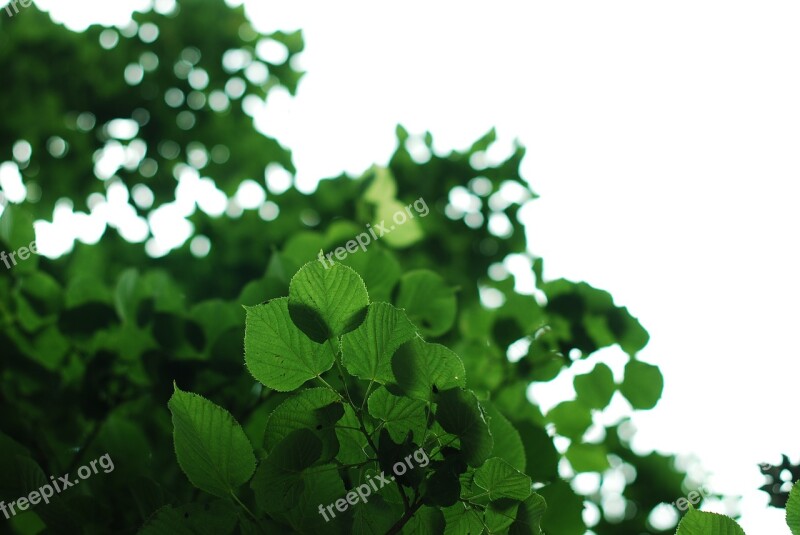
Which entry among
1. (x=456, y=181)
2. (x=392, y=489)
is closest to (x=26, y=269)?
(x=392, y=489)

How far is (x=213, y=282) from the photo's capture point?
5.66 feet

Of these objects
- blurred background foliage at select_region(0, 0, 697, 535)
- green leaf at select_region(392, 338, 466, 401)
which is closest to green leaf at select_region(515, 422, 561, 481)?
blurred background foliage at select_region(0, 0, 697, 535)

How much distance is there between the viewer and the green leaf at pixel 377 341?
0.62 meters

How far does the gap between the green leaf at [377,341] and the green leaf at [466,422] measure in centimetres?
7

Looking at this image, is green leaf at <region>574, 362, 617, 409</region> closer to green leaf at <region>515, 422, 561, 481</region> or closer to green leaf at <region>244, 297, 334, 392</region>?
green leaf at <region>515, 422, 561, 481</region>

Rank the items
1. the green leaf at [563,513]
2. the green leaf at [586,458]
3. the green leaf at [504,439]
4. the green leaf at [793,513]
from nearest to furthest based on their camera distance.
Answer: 1. the green leaf at [793,513]
2. the green leaf at [504,439]
3. the green leaf at [563,513]
4. the green leaf at [586,458]

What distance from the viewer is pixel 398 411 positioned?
63 centimetres

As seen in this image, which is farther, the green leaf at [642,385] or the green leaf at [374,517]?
the green leaf at [642,385]

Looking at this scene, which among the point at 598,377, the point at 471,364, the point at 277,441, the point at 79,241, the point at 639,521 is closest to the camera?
the point at 277,441

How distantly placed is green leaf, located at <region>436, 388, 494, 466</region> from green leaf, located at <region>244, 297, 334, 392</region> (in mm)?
125

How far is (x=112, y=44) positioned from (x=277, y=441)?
2.12m

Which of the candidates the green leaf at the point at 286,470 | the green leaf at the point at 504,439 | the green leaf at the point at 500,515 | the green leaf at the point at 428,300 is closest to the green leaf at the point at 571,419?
the green leaf at the point at 428,300

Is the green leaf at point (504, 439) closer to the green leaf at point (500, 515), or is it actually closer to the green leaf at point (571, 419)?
the green leaf at point (500, 515)

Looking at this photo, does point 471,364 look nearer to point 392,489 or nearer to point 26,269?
point 392,489
